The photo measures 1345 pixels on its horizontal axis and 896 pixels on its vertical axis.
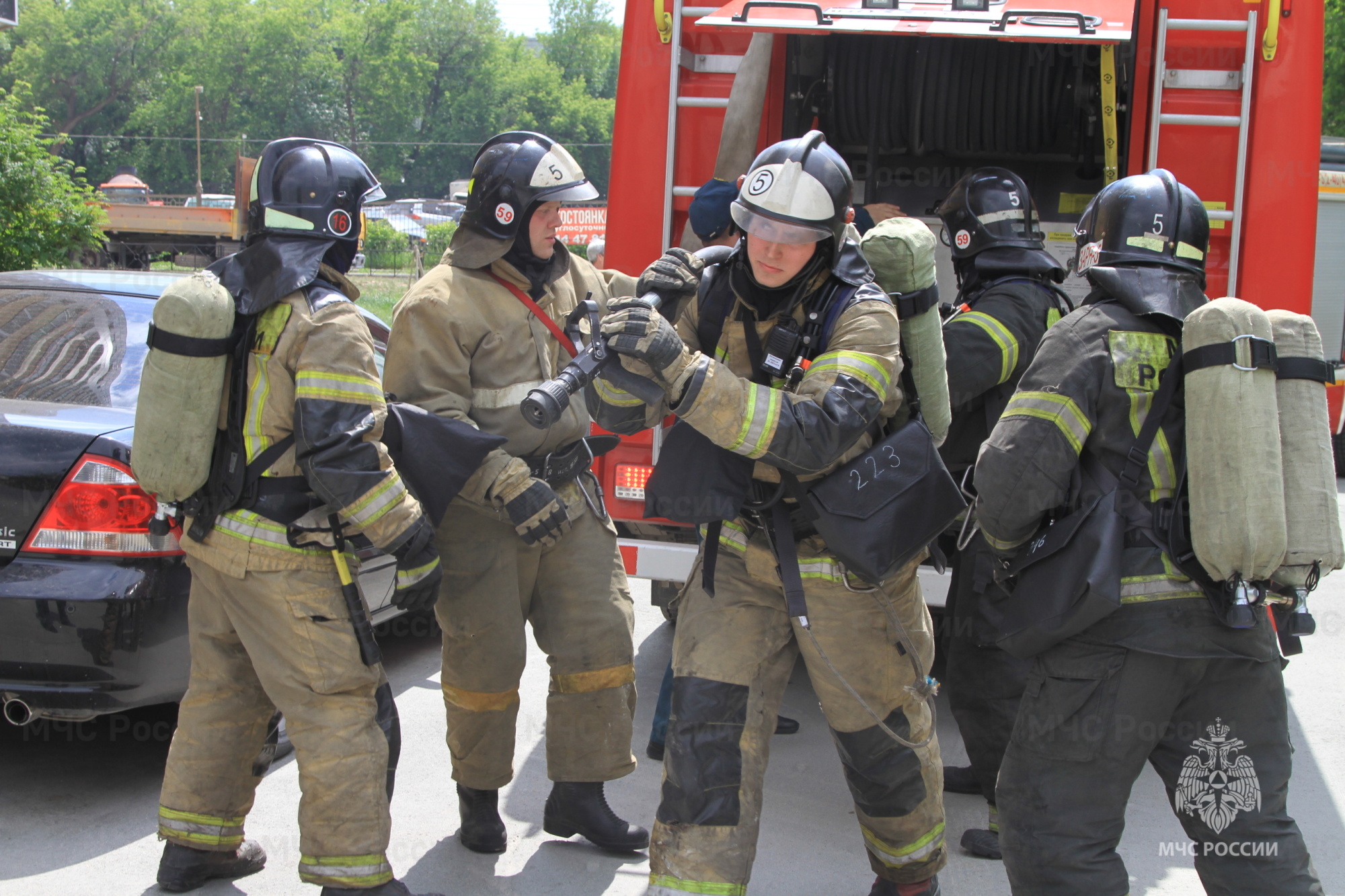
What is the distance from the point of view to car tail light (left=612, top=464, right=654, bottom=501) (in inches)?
173

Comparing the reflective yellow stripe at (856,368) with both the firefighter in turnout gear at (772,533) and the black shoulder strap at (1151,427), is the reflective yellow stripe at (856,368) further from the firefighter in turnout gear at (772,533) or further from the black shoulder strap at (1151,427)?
the black shoulder strap at (1151,427)

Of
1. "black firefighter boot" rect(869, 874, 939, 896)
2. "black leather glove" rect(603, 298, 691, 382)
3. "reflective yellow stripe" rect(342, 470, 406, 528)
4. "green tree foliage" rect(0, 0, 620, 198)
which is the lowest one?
"black firefighter boot" rect(869, 874, 939, 896)

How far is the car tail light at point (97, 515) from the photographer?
3.37 meters

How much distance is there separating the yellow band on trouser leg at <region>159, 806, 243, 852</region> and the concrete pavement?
0.19 metres

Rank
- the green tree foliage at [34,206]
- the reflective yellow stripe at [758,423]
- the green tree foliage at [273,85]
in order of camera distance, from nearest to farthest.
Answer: the reflective yellow stripe at [758,423] → the green tree foliage at [34,206] → the green tree foliage at [273,85]

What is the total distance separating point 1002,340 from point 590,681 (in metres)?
1.63

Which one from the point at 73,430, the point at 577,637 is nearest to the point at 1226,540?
the point at 577,637

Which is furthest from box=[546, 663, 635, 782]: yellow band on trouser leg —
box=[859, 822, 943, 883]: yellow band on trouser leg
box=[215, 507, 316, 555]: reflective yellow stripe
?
box=[215, 507, 316, 555]: reflective yellow stripe

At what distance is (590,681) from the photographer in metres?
3.44

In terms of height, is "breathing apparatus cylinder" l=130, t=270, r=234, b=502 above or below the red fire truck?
below

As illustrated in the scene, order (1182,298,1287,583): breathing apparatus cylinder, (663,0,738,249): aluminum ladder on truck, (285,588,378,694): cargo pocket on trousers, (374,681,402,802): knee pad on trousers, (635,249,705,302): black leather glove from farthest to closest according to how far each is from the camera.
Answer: (663,0,738,249): aluminum ladder on truck
(374,681,402,802): knee pad on trousers
(285,588,378,694): cargo pocket on trousers
(635,249,705,302): black leather glove
(1182,298,1287,583): breathing apparatus cylinder

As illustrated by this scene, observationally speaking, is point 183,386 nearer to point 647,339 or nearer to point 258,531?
point 258,531

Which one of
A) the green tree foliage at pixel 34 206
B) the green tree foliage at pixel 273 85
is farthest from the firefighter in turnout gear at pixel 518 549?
the green tree foliage at pixel 273 85

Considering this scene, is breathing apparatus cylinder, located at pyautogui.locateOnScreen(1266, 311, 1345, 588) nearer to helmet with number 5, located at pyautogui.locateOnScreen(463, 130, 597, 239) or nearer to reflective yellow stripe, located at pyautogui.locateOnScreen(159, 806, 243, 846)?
helmet with number 5, located at pyautogui.locateOnScreen(463, 130, 597, 239)
